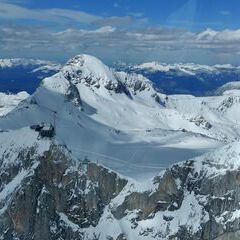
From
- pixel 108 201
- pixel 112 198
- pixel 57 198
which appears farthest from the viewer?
pixel 57 198

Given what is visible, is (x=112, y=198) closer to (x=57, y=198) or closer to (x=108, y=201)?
(x=108, y=201)

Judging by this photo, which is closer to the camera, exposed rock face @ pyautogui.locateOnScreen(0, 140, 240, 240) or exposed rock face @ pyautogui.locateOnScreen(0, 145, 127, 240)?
exposed rock face @ pyautogui.locateOnScreen(0, 140, 240, 240)

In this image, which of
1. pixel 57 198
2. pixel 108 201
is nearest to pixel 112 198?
pixel 108 201

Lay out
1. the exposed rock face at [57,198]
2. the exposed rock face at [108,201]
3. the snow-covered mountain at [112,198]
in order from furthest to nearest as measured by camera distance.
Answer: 1. the exposed rock face at [57,198]
2. the snow-covered mountain at [112,198]
3. the exposed rock face at [108,201]

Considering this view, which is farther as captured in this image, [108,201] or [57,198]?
[57,198]

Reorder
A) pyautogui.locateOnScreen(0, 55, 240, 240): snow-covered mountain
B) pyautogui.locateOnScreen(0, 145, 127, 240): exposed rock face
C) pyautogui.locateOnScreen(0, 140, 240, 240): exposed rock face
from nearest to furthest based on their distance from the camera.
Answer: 1. pyautogui.locateOnScreen(0, 140, 240, 240): exposed rock face
2. pyautogui.locateOnScreen(0, 55, 240, 240): snow-covered mountain
3. pyautogui.locateOnScreen(0, 145, 127, 240): exposed rock face

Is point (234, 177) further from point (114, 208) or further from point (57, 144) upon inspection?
point (57, 144)

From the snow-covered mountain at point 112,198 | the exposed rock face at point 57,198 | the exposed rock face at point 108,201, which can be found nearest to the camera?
the exposed rock face at point 108,201

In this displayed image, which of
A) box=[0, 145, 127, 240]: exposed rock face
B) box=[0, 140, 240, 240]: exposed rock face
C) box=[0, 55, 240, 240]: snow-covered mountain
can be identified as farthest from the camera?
box=[0, 145, 127, 240]: exposed rock face

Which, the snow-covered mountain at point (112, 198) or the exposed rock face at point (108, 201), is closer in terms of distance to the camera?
the exposed rock face at point (108, 201)

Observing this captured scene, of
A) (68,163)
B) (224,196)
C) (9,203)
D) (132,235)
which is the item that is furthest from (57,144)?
(224,196)

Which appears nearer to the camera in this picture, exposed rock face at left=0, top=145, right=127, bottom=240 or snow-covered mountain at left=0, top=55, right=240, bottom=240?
snow-covered mountain at left=0, top=55, right=240, bottom=240
